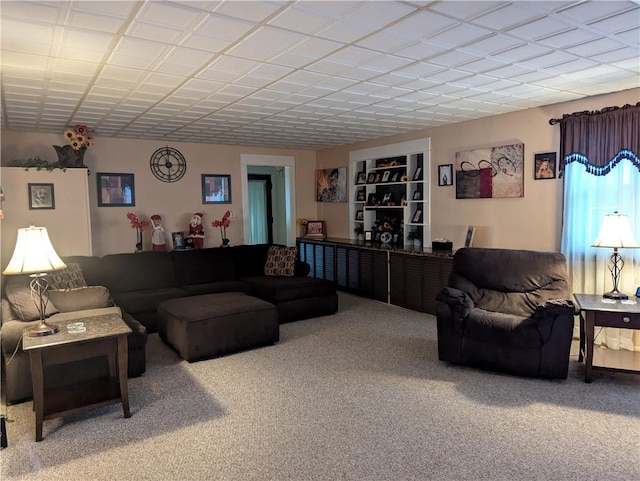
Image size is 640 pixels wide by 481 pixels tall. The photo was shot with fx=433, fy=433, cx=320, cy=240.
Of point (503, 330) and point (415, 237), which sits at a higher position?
point (415, 237)

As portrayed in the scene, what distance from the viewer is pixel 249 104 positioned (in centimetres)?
424

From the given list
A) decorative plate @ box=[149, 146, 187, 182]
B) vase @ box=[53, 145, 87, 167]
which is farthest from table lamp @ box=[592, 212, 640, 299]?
vase @ box=[53, 145, 87, 167]

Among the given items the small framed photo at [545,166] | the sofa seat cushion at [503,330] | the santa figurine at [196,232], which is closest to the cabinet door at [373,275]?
the small framed photo at [545,166]

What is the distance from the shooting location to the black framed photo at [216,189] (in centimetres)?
679

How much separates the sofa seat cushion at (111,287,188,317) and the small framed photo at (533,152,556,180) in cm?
426

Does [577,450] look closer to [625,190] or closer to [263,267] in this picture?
[625,190]

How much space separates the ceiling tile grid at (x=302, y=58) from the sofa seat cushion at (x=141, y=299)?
2.02 meters

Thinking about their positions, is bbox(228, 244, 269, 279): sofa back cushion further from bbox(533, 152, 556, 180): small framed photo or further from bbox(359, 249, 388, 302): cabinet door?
bbox(533, 152, 556, 180): small framed photo

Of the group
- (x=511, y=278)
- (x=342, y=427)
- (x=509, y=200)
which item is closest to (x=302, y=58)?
(x=342, y=427)

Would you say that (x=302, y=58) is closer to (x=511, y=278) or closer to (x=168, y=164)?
(x=511, y=278)

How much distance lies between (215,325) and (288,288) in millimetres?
1396

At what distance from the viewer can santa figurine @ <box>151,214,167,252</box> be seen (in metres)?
6.18

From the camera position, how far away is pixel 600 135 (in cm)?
406

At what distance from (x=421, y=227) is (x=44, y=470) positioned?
16.6 feet
